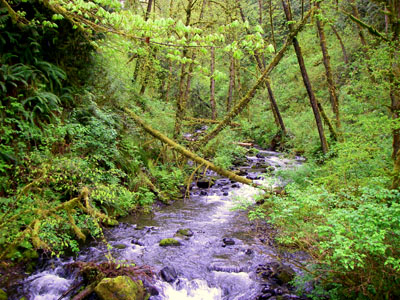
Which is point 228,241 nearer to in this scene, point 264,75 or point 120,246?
point 120,246

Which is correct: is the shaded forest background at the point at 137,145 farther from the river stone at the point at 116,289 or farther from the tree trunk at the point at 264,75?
the river stone at the point at 116,289

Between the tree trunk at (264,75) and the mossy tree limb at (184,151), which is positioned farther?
the tree trunk at (264,75)

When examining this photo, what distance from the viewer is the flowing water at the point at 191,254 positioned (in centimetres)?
570

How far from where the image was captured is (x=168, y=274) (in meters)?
6.22

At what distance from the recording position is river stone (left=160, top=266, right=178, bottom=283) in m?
6.10

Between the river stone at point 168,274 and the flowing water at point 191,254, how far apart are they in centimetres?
5

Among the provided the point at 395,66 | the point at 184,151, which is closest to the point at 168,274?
the point at 184,151

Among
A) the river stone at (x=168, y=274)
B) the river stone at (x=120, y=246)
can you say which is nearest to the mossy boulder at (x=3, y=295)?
the river stone at (x=120, y=246)

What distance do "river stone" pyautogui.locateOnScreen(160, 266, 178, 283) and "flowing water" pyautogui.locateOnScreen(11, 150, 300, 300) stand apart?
49 millimetres

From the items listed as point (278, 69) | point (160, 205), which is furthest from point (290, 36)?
point (278, 69)

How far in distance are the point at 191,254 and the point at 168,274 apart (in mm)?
1167

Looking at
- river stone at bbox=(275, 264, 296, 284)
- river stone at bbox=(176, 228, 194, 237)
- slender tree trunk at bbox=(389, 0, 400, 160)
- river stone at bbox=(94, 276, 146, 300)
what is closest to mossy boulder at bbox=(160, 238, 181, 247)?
river stone at bbox=(176, 228, 194, 237)

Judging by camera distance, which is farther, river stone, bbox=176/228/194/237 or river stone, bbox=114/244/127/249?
river stone, bbox=176/228/194/237

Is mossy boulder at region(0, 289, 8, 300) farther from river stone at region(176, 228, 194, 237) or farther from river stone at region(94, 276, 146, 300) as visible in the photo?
river stone at region(176, 228, 194, 237)
